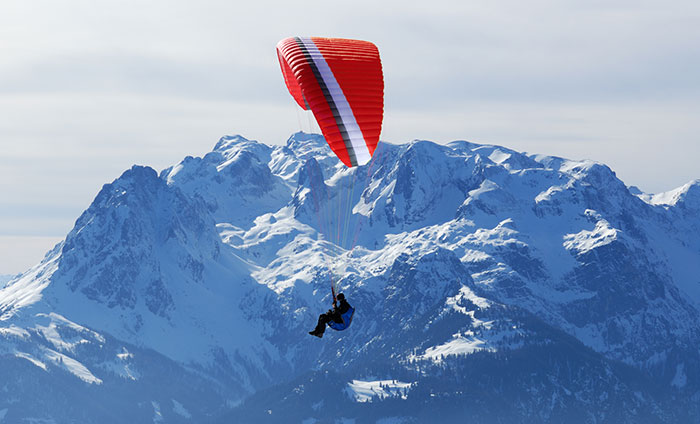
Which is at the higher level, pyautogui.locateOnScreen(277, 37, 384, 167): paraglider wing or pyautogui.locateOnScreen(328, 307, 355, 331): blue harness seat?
pyautogui.locateOnScreen(277, 37, 384, 167): paraglider wing

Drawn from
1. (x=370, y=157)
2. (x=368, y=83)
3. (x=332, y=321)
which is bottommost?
(x=332, y=321)

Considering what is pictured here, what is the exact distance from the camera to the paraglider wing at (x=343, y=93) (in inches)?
3189

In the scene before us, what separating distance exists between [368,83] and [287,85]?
37.3 ft

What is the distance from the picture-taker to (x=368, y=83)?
83750mm

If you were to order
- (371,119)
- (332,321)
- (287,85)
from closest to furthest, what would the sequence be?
(332,321) < (371,119) < (287,85)

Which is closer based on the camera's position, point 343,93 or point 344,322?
point 344,322

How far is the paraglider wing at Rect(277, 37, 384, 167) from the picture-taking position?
8100cm

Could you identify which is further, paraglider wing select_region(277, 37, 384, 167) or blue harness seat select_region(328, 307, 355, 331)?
paraglider wing select_region(277, 37, 384, 167)

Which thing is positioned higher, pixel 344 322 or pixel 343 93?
pixel 343 93

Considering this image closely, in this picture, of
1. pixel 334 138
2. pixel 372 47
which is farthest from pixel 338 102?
pixel 372 47

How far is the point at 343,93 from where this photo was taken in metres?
82.1

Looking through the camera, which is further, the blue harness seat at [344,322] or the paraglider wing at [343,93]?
the paraglider wing at [343,93]

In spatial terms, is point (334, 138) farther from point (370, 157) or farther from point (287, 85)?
point (287, 85)

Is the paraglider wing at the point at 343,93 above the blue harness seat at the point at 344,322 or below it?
above
